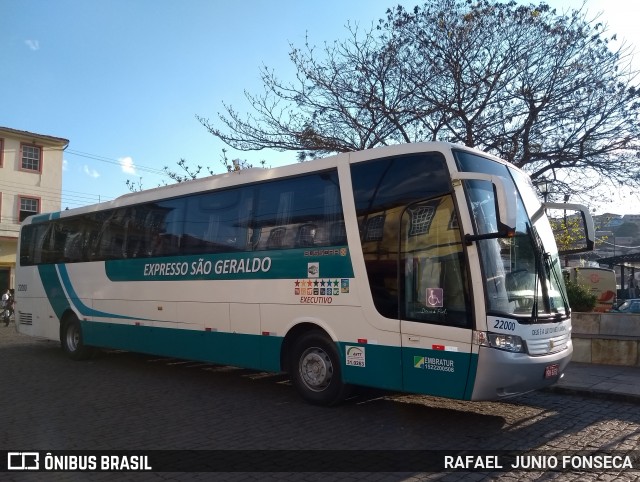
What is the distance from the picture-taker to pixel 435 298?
655cm

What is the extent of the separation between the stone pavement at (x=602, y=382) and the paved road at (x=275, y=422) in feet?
0.48

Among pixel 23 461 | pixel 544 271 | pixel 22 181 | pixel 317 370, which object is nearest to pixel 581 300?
pixel 544 271

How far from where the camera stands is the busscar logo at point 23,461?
544 cm

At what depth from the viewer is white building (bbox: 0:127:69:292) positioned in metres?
34.1

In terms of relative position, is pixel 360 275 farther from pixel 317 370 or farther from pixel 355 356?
pixel 317 370

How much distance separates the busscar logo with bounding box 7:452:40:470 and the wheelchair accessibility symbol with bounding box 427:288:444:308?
4.46m

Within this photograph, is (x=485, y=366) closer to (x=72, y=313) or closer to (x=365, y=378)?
(x=365, y=378)

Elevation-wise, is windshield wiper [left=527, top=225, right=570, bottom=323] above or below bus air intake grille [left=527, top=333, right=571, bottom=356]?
above

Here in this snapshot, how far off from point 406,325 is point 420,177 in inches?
71.9

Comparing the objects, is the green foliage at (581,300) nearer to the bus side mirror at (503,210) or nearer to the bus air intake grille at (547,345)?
the bus air intake grille at (547,345)

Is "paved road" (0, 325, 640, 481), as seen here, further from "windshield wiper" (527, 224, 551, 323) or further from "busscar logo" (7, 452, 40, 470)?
"windshield wiper" (527, 224, 551, 323)

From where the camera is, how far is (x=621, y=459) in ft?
18.4

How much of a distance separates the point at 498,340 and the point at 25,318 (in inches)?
507

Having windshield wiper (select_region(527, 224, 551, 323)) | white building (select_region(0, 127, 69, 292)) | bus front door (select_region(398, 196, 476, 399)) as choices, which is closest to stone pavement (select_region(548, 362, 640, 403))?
windshield wiper (select_region(527, 224, 551, 323))
